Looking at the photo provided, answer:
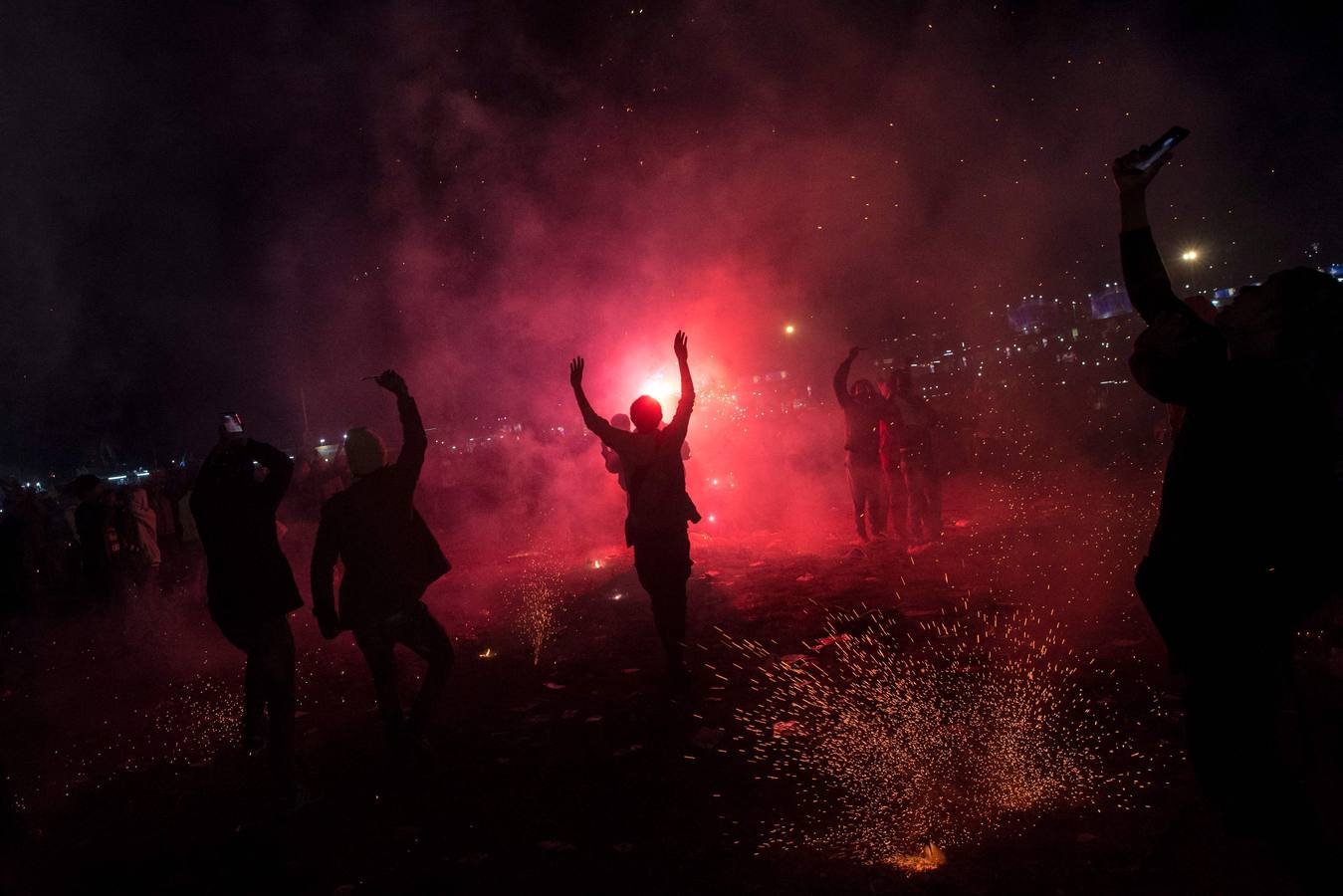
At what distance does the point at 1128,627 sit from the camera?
4.53 metres

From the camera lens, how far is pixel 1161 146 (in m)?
2.20

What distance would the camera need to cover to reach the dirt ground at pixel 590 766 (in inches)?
101

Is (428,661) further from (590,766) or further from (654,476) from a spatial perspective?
(654,476)

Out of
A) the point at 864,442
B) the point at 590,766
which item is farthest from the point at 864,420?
the point at 590,766

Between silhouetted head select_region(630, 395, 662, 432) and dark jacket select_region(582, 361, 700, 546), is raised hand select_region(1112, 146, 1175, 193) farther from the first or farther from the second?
silhouetted head select_region(630, 395, 662, 432)

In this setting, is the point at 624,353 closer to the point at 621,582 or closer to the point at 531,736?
the point at 621,582

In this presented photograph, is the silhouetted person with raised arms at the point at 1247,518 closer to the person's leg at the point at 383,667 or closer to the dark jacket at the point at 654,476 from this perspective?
the dark jacket at the point at 654,476

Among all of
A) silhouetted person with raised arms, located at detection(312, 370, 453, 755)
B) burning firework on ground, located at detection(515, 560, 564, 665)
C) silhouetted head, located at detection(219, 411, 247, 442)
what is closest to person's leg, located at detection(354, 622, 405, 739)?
silhouetted person with raised arms, located at detection(312, 370, 453, 755)

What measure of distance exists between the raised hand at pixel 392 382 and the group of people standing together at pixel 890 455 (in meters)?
5.34

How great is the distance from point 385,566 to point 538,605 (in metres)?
3.66

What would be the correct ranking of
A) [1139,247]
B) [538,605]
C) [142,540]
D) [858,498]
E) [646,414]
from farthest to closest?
[142,540] → [858,498] → [538,605] → [646,414] → [1139,247]

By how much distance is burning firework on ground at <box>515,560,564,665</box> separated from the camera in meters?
5.85

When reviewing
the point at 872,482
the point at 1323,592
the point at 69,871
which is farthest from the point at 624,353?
the point at 1323,592

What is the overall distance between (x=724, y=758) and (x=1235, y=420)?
2.62 meters
